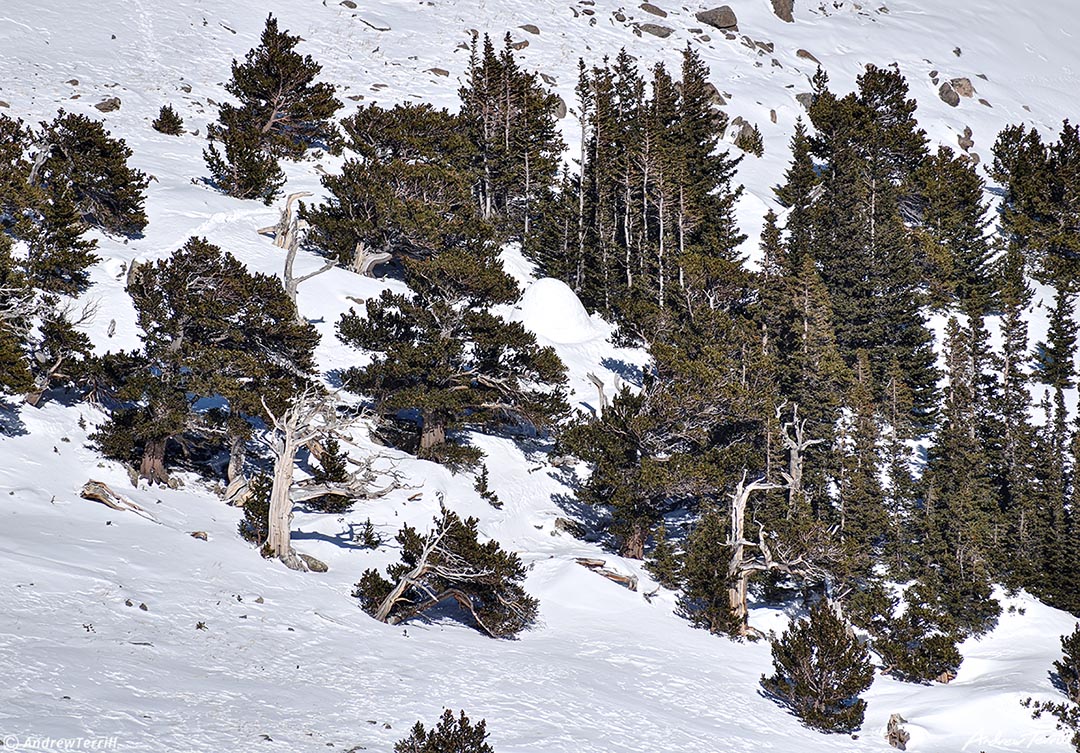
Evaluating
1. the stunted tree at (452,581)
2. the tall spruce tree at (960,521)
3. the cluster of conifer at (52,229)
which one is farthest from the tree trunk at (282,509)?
the tall spruce tree at (960,521)

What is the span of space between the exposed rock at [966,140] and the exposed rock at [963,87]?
41.9ft

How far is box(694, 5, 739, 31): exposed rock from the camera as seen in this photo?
324 ft

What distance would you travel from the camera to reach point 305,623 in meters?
19.8

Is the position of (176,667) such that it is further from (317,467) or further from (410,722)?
(317,467)

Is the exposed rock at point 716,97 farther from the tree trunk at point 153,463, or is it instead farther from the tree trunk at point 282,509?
the tree trunk at point 282,509

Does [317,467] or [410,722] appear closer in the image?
[410,722]

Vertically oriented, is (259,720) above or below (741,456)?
below

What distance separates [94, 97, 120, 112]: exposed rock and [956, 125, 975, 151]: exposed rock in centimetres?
7239

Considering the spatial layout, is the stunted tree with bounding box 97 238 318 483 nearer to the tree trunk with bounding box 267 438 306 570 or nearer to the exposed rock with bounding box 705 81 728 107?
the tree trunk with bounding box 267 438 306 570

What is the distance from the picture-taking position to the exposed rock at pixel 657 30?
92.2 m

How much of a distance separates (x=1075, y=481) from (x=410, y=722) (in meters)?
41.3

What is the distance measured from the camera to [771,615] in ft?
107

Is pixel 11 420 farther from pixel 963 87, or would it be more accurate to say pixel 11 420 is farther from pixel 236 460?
pixel 963 87

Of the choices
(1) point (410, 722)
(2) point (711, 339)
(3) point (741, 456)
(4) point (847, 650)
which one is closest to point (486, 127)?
(2) point (711, 339)
